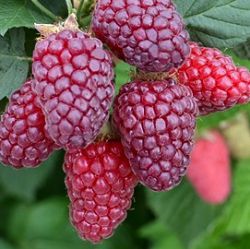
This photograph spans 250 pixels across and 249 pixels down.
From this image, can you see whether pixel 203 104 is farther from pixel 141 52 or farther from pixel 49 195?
pixel 49 195

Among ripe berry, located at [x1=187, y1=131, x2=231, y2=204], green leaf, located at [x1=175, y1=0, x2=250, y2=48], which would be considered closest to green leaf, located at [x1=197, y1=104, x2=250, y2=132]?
ripe berry, located at [x1=187, y1=131, x2=231, y2=204]

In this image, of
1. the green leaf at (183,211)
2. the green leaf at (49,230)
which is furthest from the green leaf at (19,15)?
the green leaf at (49,230)

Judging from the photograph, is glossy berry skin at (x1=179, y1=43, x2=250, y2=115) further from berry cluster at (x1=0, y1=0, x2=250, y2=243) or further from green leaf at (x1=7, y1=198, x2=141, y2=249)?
green leaf at (x1=7, y1=198, x2=141, y2=249)

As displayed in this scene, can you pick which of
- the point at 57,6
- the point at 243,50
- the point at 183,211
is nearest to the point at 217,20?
the point at 243,50

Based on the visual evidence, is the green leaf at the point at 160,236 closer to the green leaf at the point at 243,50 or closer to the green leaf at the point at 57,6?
the green leaf at the point at 243,50

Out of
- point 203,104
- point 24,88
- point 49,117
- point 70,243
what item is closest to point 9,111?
point 24,88

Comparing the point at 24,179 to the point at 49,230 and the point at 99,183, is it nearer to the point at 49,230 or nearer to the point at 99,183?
the point at 49,230
